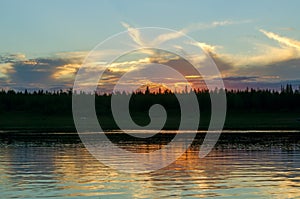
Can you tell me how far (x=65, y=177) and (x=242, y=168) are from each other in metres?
9.67

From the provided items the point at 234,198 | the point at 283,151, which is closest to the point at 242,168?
the point at 234,198

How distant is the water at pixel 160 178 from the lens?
997 inches

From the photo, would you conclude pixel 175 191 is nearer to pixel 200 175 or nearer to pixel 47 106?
pixel 200 175

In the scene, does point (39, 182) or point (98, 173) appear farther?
point (98, 173)

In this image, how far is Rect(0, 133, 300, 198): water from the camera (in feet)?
83.0

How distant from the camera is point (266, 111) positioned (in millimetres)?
181250

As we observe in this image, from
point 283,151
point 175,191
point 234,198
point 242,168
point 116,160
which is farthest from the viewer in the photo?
point 283,151

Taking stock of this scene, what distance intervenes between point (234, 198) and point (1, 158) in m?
21.6

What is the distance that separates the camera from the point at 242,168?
1348 inches

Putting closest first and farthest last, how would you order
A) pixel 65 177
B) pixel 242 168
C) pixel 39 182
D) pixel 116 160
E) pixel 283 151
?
pixel 39 182
pixel 65 177
pixel 242 168
pixel 116 160
pixel 283 151

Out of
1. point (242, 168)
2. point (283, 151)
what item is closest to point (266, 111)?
point (283, 151)

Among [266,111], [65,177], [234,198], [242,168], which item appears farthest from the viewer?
[266,111]

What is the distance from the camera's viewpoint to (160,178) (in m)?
29.8

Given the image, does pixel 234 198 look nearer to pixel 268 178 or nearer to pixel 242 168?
pixel 268 178
